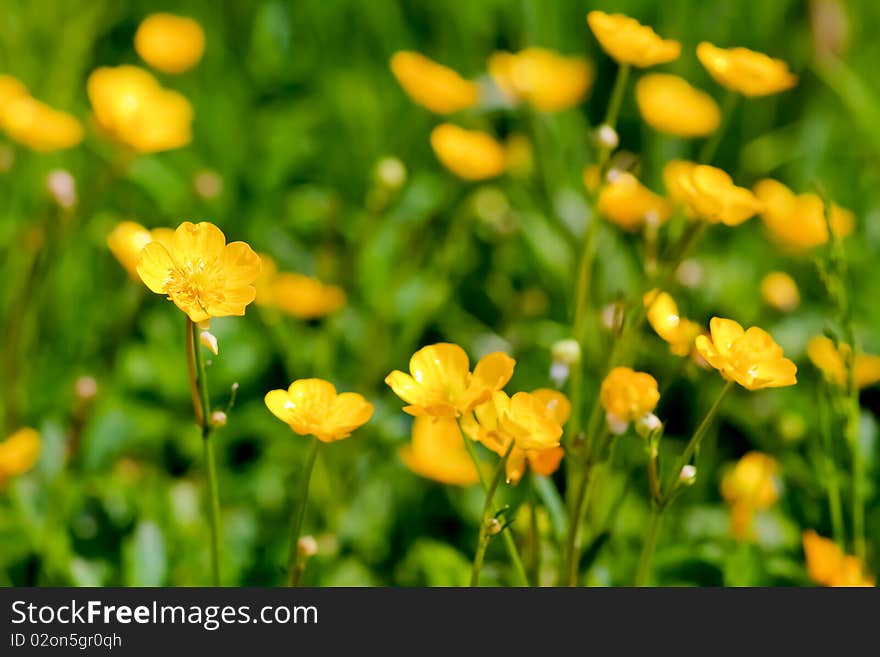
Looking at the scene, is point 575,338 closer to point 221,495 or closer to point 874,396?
point 221,495

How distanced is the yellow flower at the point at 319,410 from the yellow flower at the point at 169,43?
111 centimetres

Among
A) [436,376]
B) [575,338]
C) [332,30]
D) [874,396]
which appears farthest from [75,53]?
[874,396]

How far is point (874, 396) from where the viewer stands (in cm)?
171

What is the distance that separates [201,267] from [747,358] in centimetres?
47

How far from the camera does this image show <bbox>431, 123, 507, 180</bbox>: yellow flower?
168 cm

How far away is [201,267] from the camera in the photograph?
33.4 inches

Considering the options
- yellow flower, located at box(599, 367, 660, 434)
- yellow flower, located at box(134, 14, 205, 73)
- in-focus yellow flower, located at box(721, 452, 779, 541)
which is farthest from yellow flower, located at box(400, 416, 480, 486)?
yellow flower, located at box(134, 14, 205, 73)

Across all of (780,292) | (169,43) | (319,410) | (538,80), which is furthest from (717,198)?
(169,43)

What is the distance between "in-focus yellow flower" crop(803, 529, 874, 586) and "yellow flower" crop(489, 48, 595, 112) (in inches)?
34.7

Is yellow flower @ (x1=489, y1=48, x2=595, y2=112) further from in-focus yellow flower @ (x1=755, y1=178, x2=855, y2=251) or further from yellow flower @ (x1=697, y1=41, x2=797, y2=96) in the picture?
yellow flower @ (x1=697, y1=41, x2=797, y2=96)

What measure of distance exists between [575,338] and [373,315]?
2.00 ft

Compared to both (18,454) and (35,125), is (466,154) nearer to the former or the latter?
(35,125)

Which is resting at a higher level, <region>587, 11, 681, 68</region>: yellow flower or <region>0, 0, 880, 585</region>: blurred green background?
<region>587, 11, 681, 68</region>: yellow flower

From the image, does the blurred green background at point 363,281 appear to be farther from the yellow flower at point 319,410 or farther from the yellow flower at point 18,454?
the yellow flower at point 319,410
